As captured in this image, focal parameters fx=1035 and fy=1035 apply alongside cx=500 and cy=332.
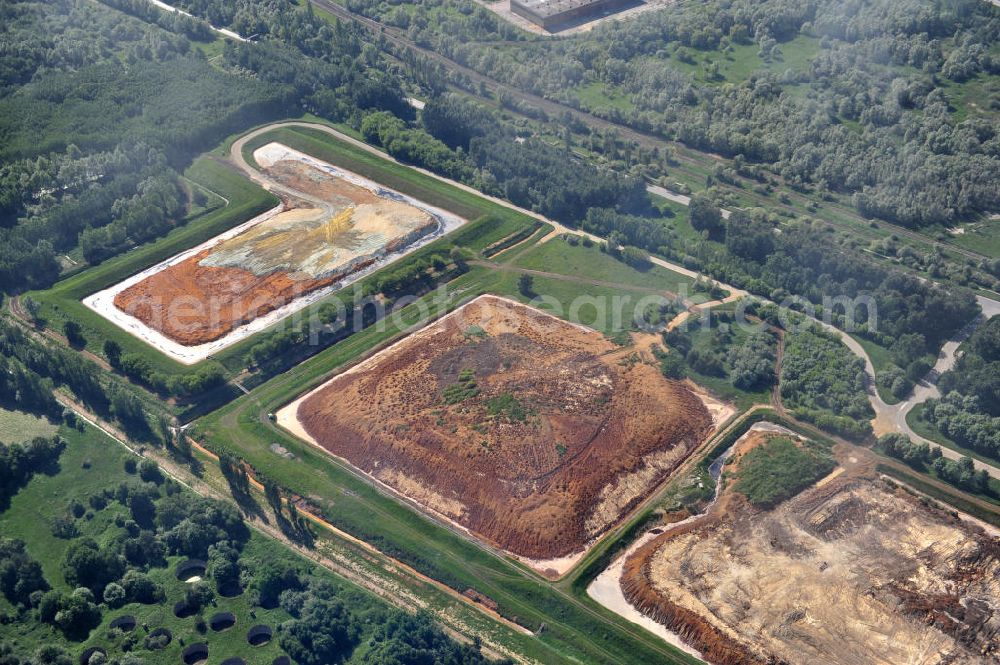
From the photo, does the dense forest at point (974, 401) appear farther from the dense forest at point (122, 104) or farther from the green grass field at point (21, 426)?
the dense forest at point (122, 104)

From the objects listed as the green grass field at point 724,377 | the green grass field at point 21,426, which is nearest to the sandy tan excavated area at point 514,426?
the green grass field at point 724,377

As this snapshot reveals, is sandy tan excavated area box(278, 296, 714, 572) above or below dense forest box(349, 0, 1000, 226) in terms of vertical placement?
below

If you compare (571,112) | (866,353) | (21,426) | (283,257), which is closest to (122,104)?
(283,257)

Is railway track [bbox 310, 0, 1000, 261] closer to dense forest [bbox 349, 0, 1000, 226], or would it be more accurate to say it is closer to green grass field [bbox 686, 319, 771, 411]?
dense forest [bbox 349, 0, 1000, 226]

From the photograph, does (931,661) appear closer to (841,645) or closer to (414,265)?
(841,645)

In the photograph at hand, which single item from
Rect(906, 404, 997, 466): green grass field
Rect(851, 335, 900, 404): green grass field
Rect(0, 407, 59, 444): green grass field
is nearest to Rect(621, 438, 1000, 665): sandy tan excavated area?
Rect(906, 404, 997, 466): green grass field

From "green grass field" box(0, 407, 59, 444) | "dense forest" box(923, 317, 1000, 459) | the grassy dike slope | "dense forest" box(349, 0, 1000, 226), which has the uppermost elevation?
"dense forest" box(349, 0, 1000, 226)

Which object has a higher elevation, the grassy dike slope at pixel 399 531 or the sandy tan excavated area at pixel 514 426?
the sandy tan excavated area at pixel 514 426
